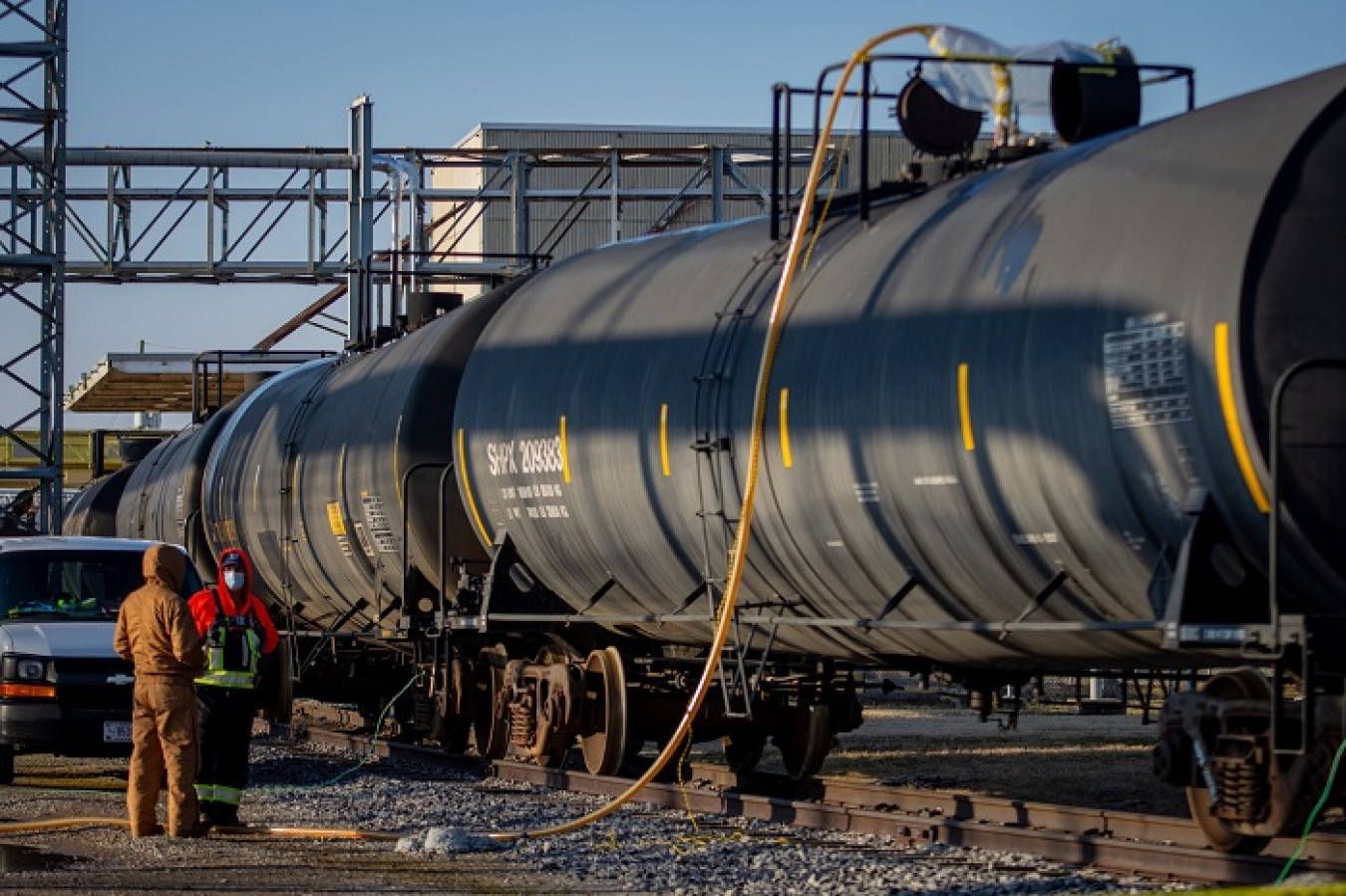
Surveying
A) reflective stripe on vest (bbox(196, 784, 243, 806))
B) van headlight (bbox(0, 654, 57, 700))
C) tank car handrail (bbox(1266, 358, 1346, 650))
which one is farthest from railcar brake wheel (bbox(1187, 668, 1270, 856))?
van headlight (bbox(0, 654, 57, 700))

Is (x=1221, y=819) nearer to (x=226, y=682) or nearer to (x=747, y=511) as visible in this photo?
(x=747, y=511)

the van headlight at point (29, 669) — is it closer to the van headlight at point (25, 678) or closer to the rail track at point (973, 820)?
the van headlight at point (25, 678)

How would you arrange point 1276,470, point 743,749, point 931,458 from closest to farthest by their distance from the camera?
point 1276,470, point 931,458, point 743,749

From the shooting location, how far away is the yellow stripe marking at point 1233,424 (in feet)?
27.3

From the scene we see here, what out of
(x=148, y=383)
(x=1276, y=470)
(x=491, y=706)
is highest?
(x=148, y=383)

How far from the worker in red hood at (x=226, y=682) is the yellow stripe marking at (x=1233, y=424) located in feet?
21.3

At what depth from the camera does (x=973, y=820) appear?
12.7m

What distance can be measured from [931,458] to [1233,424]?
203cm

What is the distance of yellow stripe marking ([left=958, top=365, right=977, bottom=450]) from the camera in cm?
981

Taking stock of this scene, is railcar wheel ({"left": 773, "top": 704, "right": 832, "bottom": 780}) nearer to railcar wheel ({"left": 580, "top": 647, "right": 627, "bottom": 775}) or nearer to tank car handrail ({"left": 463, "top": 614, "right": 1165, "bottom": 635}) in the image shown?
railcar wheel ({"left": 580, "top": 647, "right": 627, "bottom": 775})

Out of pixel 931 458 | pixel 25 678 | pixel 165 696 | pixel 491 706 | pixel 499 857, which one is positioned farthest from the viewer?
pixel 491 706

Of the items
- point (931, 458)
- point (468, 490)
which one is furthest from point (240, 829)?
point (931, 458)

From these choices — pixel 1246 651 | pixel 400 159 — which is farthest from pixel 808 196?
pixel 400 159

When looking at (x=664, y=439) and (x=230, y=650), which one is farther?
(x=230, y=650)
